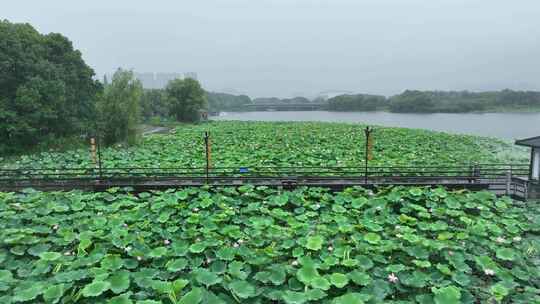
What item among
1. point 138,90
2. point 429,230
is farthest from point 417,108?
point 429,230

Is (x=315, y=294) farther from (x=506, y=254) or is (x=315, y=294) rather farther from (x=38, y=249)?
(x=38, y=249)

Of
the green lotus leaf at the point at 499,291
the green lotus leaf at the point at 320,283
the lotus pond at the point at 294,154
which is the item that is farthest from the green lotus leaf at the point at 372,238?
the lotus pond at the point at 294,154

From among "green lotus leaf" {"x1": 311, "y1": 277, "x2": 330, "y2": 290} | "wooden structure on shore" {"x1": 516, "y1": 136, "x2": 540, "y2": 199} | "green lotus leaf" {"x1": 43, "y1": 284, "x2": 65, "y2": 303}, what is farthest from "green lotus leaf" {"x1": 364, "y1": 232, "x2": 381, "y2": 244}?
"wooden structure on shore" {"x1": 516, "y1": 136, "x2": 540, "y2": 199}

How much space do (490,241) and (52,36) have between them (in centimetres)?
2359

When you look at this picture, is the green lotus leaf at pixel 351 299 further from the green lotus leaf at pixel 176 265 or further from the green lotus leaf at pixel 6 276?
the green lotus leaf at pixel 6 276

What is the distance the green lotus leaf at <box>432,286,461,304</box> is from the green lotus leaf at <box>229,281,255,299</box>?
2228 mm

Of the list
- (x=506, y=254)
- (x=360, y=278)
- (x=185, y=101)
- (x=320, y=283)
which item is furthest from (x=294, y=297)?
(x=185, y=101)

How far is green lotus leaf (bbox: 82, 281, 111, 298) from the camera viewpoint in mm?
4027

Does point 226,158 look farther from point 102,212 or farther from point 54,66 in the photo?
point 54,66

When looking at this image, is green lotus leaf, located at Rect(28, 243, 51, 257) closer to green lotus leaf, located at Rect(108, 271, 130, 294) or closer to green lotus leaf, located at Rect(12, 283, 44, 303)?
green lotus leaf, located at Rect(12, 283, 44, 303)

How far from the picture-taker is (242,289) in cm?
430

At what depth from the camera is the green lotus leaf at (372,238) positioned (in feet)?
18.6

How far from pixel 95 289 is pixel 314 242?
10.3 ft

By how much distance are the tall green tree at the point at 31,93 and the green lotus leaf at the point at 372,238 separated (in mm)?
16066
